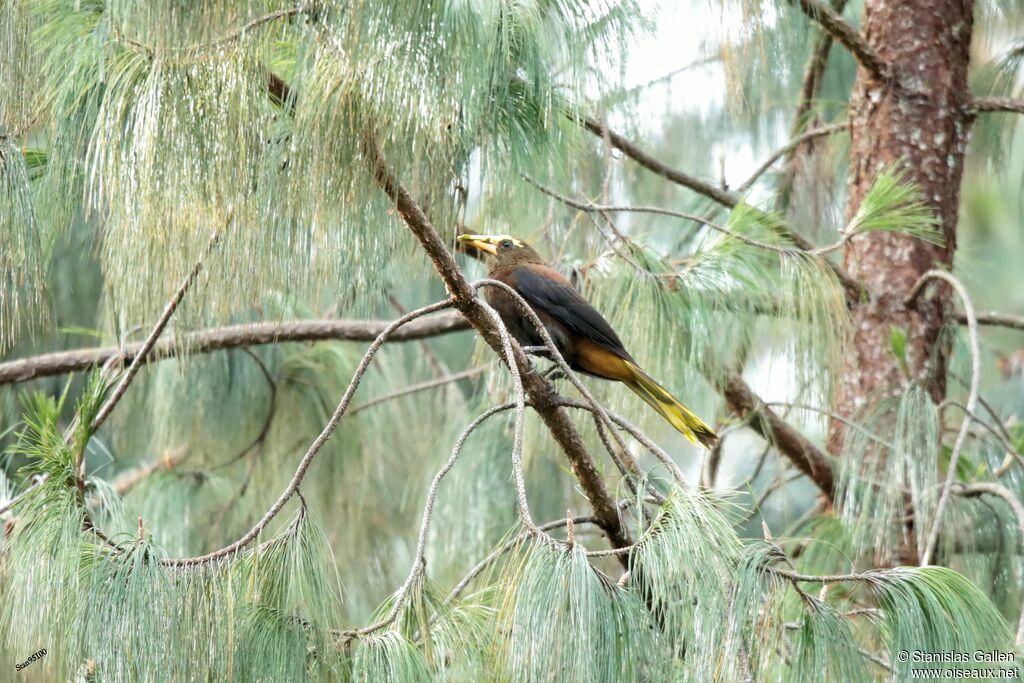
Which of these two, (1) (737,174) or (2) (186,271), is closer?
(2) (186,271)

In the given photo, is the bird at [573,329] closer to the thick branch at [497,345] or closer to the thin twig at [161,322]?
the thick branch at [497,345]

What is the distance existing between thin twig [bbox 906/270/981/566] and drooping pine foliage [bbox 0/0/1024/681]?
0.52ft

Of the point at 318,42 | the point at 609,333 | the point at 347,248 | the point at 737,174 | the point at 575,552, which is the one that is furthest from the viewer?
the point at 737,174

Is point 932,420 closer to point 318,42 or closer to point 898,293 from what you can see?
point 898,293

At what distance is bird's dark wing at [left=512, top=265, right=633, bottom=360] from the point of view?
10.8ft

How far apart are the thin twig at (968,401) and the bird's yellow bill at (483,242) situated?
1313 mm

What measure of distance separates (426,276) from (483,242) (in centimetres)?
51

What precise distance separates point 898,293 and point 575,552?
2296 millimetres

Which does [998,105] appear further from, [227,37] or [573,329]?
[227,37]

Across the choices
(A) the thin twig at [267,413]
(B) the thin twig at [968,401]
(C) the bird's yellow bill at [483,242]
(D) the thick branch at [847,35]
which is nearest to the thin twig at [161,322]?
(C) the bird's yellow bill at [483,242]

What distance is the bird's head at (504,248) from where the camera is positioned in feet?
11.0

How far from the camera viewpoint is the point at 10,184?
2.24 meters

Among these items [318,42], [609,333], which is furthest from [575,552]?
[609,333]

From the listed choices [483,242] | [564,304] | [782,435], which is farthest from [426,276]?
[782,435]
